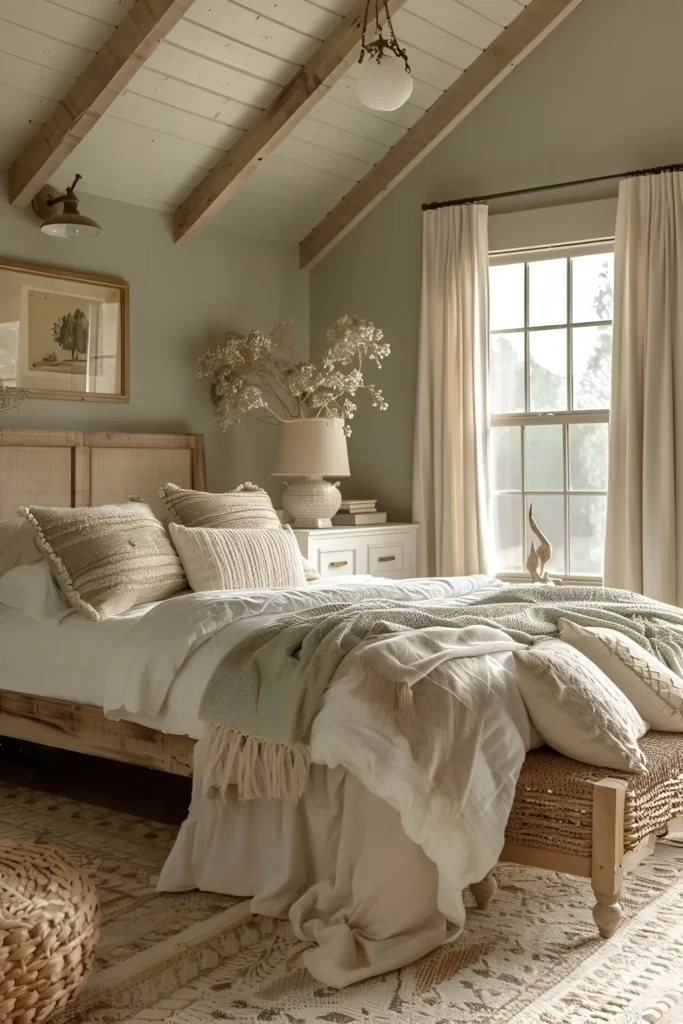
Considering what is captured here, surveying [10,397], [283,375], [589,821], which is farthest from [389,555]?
[589,821]

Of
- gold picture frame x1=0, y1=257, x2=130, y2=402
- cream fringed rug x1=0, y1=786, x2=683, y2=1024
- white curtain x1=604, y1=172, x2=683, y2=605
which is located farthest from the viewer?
white curtain x1=604, y1=172, x2=683, y2=605

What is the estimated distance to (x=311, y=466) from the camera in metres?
5.15

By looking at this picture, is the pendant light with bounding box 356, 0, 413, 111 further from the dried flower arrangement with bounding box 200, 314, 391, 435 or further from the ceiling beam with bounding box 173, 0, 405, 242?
the dried flower arrangement with bounding box 200, 314, 391, 435

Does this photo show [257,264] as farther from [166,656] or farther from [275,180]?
Result: [166,656]

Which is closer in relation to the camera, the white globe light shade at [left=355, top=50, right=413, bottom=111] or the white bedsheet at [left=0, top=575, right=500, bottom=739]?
the white bedsheet at [left=0, top=575, right=500, bottom=739]

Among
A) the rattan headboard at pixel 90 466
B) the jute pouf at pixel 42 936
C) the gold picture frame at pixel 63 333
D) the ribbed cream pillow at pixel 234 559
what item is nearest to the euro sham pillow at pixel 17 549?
the ribbed cream pillow at pixel 234 559

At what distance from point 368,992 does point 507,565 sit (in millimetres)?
3424

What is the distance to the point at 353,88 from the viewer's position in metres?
4.97

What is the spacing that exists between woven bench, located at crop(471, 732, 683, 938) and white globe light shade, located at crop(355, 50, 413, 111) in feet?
6.69

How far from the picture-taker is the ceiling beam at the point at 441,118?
507 centimetres

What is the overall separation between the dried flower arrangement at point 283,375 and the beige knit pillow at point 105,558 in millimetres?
1701

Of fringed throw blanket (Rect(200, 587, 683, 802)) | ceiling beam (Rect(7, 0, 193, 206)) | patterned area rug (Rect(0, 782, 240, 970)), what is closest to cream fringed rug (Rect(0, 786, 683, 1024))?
patterned area rug (Rect(0, 782, 240, 970))

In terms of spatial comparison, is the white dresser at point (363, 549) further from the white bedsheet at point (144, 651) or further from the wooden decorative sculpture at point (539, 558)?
the white bedsheet at point (144, 651)

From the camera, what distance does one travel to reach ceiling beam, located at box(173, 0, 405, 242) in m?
4.44
